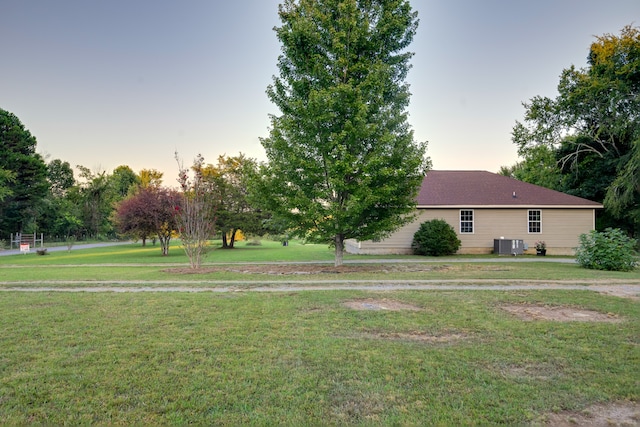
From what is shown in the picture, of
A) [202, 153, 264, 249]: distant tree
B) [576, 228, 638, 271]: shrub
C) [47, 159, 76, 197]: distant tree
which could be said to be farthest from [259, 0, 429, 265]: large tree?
[47, 159, 76, 197]: distant tree

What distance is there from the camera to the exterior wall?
72.4 feet

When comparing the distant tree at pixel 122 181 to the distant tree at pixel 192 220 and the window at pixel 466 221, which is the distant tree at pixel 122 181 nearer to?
the distant tree at pixel 192 220

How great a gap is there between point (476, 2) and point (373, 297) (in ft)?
53.1

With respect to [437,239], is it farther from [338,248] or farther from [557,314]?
[557,314]

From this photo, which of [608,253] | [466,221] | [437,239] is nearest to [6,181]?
[437,239]

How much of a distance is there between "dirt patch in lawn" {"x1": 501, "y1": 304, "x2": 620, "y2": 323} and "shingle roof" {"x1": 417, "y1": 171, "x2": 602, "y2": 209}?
1415 cm

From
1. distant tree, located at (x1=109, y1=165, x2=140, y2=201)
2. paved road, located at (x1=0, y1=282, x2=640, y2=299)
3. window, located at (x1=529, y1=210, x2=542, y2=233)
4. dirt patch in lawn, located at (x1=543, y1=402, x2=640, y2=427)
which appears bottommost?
paved road, located at (x1=0, y1=282, x2=640, y2=299)

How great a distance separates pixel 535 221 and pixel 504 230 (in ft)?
6.71

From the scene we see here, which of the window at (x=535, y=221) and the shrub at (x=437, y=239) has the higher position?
the window at (x=535, y=221)

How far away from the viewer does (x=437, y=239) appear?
65.9 ft

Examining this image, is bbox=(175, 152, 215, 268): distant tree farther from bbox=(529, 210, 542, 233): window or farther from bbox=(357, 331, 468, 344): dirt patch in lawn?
bbox=(529, 210, 542, 233): window

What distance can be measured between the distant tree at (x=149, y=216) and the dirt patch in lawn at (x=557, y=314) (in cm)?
2073

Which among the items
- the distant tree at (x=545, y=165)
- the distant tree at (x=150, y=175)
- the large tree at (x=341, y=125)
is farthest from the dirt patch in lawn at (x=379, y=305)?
the distant tree at (x=150, y=175)

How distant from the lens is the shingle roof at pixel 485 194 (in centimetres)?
2191
